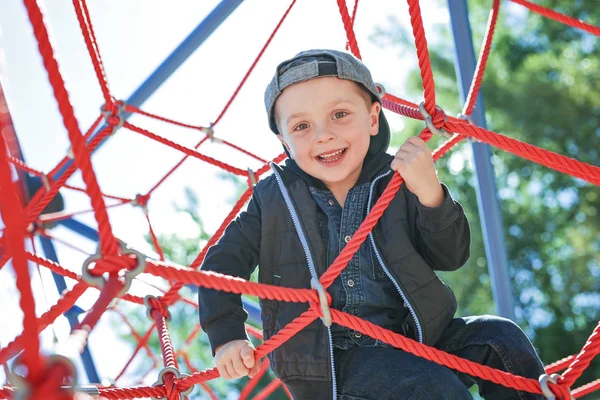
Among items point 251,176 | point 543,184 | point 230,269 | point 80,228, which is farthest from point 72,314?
point 543,184

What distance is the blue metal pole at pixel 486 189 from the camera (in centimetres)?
170

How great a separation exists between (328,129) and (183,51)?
79 centimetres

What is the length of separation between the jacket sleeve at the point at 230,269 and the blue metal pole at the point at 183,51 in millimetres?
728

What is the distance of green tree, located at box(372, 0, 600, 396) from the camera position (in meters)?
5.30

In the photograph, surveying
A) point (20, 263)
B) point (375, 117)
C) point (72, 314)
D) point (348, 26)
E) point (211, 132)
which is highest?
point (211, 132)

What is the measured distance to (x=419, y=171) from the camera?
0.96 meters

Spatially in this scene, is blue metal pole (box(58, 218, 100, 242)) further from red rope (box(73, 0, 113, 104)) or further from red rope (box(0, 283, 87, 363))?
red rope (box(0, 283, 87, 363))

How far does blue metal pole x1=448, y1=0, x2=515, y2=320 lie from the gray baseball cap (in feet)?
2.05

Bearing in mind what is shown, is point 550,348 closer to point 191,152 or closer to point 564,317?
point 564,317

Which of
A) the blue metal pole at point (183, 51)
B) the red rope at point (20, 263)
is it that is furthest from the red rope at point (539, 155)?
the blue metal pole at point (183, 51)

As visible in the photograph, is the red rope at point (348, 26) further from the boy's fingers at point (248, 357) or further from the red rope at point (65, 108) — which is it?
the red rope at point (65, 108)

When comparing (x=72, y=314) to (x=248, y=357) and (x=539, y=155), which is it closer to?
(x=248, y=357)

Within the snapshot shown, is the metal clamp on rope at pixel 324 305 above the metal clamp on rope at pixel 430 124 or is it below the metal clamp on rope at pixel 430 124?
below

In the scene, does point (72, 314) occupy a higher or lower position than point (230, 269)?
Result: higher
